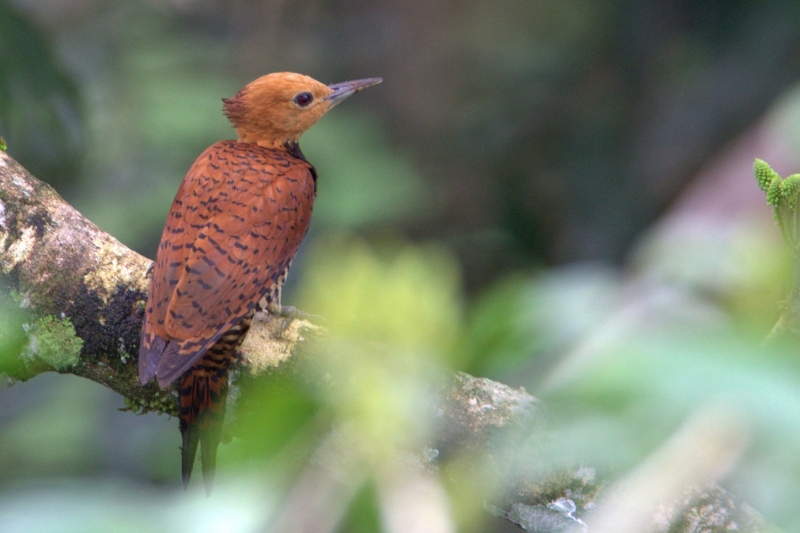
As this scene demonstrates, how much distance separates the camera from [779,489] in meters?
0.60

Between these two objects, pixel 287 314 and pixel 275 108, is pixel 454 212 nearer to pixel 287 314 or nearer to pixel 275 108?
pixel 275 108

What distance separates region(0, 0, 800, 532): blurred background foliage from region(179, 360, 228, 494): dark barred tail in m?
0.06

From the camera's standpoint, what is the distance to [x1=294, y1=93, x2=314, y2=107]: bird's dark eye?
3.22 metres

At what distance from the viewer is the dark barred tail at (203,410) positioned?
220 centimetres

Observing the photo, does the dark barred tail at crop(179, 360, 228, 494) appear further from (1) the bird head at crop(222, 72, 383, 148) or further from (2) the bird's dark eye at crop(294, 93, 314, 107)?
(2) the bird's dark eye at crop(294, 93, 314, 107)

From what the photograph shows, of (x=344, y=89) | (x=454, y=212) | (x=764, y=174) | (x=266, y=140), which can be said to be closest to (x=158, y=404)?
(x=266, y=140)

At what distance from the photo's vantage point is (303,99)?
10.6 feet

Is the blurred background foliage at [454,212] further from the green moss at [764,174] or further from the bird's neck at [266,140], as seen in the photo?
the bird's neck at [266,140]

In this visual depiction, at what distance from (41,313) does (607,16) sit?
342 centimetres

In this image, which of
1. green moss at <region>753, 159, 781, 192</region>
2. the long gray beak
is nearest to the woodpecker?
the long gray beak

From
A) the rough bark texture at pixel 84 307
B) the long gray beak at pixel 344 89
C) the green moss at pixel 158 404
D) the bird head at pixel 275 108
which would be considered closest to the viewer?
the rough bark texture at pixel 84 307

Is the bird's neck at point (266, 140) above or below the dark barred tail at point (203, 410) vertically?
above

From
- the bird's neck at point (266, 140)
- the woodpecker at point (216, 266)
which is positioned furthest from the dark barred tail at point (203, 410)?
the bird's neck at point (266, 140)

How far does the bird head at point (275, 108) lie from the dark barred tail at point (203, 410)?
1218 mm
